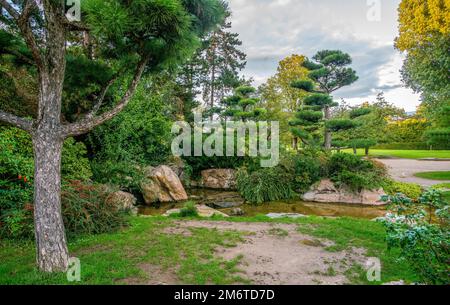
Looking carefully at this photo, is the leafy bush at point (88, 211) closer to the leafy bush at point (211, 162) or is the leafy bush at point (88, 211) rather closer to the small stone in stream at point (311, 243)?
the small stone in stream at point (311, 243)

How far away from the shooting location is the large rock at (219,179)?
11.7 metres

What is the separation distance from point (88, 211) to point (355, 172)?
915 cm

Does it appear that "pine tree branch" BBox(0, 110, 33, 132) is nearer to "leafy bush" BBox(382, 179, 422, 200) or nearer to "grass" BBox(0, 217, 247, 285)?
"grass" BBox(0, 217, 247, 285)

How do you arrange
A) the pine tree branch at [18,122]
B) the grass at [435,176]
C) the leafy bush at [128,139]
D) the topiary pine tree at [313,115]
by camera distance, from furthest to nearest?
the topiary pine tree at [313,115] → the grass at [435,176] → the leafy bush at [128,139] → the pine tree branch at [18,122]

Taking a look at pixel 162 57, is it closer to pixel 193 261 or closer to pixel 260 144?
pixel 193 261

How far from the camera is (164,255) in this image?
371 cm

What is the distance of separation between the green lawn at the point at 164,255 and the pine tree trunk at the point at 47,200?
0.20m

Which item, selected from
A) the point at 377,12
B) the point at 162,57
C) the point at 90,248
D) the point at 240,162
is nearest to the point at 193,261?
the point at 90,248

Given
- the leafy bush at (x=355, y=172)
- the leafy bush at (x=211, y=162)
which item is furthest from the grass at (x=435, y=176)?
the leafy bush at (x=211, y=162)

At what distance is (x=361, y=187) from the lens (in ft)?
30.3

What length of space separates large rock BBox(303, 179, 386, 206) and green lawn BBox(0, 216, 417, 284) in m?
3.98

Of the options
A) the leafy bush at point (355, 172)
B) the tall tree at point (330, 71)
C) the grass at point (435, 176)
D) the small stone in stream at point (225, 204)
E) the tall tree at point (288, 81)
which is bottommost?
the small stone in stream at point (225, 204)

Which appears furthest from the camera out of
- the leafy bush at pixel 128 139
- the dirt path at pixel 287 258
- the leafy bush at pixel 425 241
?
the leafy bush at pixel 128 139

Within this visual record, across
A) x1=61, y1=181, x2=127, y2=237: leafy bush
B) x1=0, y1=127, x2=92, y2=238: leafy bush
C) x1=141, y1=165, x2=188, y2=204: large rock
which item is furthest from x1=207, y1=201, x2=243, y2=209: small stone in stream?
x1=0, y1=127, x2=92, y2=238: leafy bush
